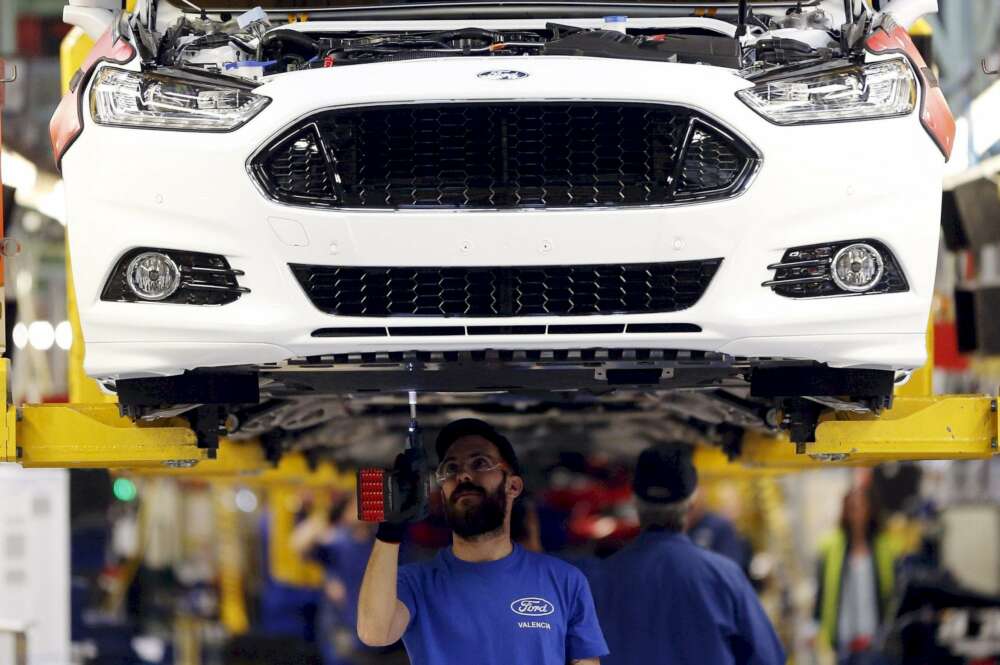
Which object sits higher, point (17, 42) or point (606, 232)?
point (17, 42)

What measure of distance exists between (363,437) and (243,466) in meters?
1.10

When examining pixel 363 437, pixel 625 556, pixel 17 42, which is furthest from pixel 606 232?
pixel 17 42

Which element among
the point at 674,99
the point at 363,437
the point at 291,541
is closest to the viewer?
the point at 674,99

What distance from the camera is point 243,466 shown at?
638 centimetres

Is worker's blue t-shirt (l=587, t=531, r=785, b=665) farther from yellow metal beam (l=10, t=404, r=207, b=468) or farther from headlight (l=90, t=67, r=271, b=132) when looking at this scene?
headlight (l=90, t=67, r=271, b=132)

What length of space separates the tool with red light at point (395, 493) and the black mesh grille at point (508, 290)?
0.52 metres

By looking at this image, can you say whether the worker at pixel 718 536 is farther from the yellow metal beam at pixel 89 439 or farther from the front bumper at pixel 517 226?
the front bumper at pixel 517 226

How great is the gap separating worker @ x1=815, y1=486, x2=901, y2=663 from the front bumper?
7.05 meters

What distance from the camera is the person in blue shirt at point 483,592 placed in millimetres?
4289

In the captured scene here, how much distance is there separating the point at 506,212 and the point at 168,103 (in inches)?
35.4

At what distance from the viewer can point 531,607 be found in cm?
432

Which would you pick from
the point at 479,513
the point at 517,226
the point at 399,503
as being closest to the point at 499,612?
the point at 479,513

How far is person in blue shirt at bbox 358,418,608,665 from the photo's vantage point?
14.1 ft

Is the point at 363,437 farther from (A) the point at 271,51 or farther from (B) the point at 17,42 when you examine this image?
(B) the point at 17,42
